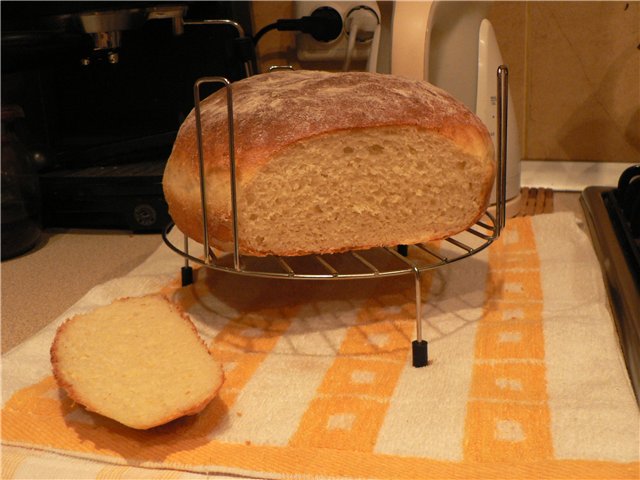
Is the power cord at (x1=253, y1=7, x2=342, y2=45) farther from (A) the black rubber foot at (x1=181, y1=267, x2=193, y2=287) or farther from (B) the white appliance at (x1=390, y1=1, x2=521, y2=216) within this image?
(A) the black rubber foot at (x1=181, y1=267, x2=193, y2=287)

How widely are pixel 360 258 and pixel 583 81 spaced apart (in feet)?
2.77

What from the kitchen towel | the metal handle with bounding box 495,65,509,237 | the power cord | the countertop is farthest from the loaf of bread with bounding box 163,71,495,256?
the power cord

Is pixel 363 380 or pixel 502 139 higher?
pixel 502 139

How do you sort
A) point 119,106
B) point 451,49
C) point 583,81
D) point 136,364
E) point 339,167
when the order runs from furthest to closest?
point 583,81 < point 119,106 < point 451,49 < point 339,167 < point 136,364

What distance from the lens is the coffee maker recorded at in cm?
125

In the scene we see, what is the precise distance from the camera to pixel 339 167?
806mm

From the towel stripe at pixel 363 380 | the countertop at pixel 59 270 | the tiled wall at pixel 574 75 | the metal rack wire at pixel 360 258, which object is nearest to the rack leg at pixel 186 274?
the metal rack wire at pixel 360 258

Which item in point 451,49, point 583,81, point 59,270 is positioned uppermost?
point 451,49

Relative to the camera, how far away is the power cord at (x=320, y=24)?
1427 mm

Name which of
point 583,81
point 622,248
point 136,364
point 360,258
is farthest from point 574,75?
point 136,364

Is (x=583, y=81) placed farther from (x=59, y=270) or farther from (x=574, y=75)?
(x=59, y=270)

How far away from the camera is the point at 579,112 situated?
4.87 feet

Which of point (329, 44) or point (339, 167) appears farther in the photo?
point (329, 44)

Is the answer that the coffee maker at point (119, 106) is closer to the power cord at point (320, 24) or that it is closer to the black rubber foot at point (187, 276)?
the power cord at point (320, 24)
